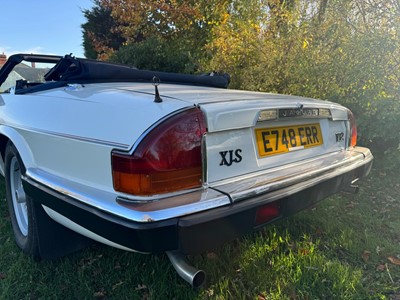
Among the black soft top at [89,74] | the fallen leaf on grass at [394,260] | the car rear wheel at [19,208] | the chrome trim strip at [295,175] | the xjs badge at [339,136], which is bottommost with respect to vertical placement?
the fallen leaf on grass at [394,260]

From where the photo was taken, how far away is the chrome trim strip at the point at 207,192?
1489mm

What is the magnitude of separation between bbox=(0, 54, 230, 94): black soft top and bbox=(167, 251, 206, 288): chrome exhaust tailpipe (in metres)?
1.15

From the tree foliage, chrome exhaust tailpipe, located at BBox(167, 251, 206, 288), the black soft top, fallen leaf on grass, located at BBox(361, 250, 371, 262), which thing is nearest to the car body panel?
chrome exhaust tailpipe, located at BBox(167, 251, 206, 288)

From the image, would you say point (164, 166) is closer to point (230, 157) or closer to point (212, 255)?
point (230, 157)

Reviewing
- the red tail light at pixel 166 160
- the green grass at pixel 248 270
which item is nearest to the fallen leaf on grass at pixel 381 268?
the green grass at pixel 248 270

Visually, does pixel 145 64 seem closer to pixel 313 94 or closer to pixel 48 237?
pixel 313 94

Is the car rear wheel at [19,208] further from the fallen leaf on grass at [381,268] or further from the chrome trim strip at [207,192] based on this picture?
the fallen leaf on grass at [381,268]

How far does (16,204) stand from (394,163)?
3.97 metres

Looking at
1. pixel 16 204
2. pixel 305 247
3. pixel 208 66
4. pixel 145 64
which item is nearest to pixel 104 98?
pixel 16 204

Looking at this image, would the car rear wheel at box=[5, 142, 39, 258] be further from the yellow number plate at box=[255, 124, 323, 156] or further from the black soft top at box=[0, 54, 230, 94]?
the yellow number plate at box=[255, 124, 323, 156]

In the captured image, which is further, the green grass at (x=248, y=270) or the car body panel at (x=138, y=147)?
the green grass at (x=248, y=270)

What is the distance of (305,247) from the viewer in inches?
98.3

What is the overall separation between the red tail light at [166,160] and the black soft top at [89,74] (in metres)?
0.72

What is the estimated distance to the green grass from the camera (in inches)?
81.0
